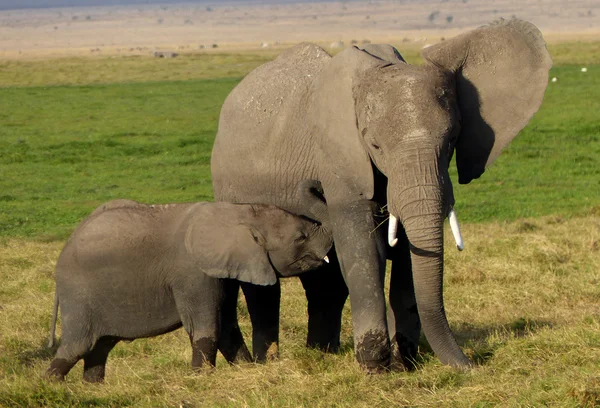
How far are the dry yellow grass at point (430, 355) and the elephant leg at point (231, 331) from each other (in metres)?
→ 0.35

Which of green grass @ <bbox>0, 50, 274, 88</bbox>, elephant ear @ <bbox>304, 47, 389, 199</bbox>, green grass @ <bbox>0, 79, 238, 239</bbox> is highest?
elephant ear @ <bbox>304, 47, 389, 199</bbox>

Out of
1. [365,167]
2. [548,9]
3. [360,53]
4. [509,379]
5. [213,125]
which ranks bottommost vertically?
[548,9]

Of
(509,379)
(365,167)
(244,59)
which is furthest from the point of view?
(244,59)

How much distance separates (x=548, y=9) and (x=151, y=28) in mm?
67825

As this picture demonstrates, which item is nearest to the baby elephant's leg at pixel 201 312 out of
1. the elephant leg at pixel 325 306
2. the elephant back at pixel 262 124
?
the elephant back at pixel 262 124

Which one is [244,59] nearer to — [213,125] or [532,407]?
[213,125]

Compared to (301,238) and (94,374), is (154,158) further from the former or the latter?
(301,238)

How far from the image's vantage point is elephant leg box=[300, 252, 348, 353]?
25.3 ft

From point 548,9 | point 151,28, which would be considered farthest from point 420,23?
point 151,28

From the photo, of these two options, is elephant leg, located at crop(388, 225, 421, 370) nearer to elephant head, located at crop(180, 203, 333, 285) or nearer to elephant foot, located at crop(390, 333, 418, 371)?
elephant foot, located at crop(390, 333, 418, 371)

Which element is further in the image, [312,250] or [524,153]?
[524,153]

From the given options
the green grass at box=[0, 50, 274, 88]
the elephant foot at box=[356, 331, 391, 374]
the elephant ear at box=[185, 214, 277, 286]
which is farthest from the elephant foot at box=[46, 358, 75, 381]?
the green grass at box=[0, 50, 274, 88]

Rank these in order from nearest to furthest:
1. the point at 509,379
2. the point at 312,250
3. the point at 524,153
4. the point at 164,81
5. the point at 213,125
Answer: the point at 509,379 < the point at 312,250 < the point at 524,153 < the point at 213,125 < the point at 164,81

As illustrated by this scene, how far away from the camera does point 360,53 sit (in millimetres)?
6664
